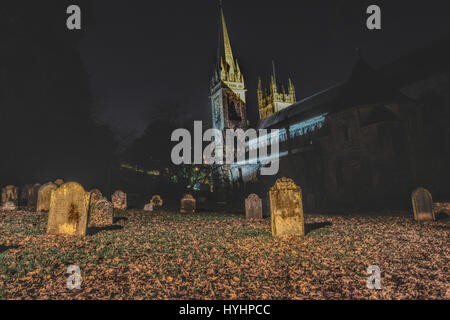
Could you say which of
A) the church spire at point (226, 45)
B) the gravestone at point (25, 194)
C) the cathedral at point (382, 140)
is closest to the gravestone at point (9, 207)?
the gravestone at point (25, 194)

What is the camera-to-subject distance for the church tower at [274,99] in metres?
57.8

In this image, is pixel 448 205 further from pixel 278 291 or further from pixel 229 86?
pixel 229 86

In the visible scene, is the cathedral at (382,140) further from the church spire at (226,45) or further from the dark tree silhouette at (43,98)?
the church spire at (226,45)

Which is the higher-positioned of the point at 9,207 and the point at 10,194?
the point at 10,194

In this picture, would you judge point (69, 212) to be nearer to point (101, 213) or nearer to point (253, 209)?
point (101, 213)

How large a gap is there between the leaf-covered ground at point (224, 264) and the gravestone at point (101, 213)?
1877 millimetres

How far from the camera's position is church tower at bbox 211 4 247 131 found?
49.3 meters

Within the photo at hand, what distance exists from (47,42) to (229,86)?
1358 inches

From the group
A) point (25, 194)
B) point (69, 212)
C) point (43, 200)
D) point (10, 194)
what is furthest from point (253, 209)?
point (25, 194)

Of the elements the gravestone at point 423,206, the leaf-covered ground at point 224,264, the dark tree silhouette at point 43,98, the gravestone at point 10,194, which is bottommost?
the leaf-covered ground at point 224,264

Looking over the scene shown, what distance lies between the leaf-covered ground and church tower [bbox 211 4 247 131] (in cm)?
4216

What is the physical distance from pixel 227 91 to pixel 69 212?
46.1 metres

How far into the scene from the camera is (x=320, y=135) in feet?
78.7

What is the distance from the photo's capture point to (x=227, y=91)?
50.3m
